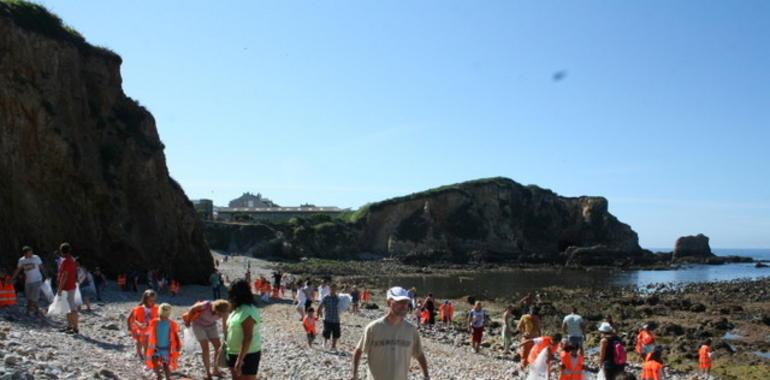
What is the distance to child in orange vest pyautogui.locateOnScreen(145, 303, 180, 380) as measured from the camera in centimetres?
890

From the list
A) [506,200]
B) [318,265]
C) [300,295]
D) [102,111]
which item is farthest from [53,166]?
[506,200]

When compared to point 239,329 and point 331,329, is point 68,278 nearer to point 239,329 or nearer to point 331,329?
point 331,329

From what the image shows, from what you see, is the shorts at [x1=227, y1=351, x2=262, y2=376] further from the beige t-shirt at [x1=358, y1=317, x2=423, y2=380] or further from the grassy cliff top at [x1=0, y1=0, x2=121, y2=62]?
the grassy cliff top at [x1=0, y1=0, x2=121, y2=62]

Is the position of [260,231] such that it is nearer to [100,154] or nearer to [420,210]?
[420,210]

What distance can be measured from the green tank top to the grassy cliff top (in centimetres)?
2580

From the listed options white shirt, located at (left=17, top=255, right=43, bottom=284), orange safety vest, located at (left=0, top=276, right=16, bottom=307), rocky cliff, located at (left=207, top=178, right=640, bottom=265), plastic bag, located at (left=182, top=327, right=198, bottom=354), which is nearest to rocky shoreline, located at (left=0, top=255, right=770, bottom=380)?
orange safety vest, located at (left=0, top=276, right=16, bottom=307)

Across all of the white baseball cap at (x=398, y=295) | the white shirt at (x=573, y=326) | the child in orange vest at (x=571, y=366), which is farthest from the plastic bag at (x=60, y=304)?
the white shirt at (x=573, y=326)

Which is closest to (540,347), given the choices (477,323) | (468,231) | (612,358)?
(612,358)

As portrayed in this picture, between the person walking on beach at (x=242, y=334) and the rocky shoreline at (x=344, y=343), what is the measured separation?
2451mm

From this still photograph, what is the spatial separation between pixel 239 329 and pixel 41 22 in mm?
28587

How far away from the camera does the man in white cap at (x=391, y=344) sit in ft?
20.0

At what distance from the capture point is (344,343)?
1761 centimetres

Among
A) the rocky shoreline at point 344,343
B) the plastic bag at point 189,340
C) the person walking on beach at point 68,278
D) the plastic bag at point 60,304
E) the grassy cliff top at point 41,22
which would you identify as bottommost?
the rocky shoreline at point 344,343

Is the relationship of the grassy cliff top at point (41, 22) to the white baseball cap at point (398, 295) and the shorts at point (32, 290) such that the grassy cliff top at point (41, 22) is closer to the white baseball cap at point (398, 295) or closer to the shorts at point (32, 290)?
the shorts at point (32, 290)
